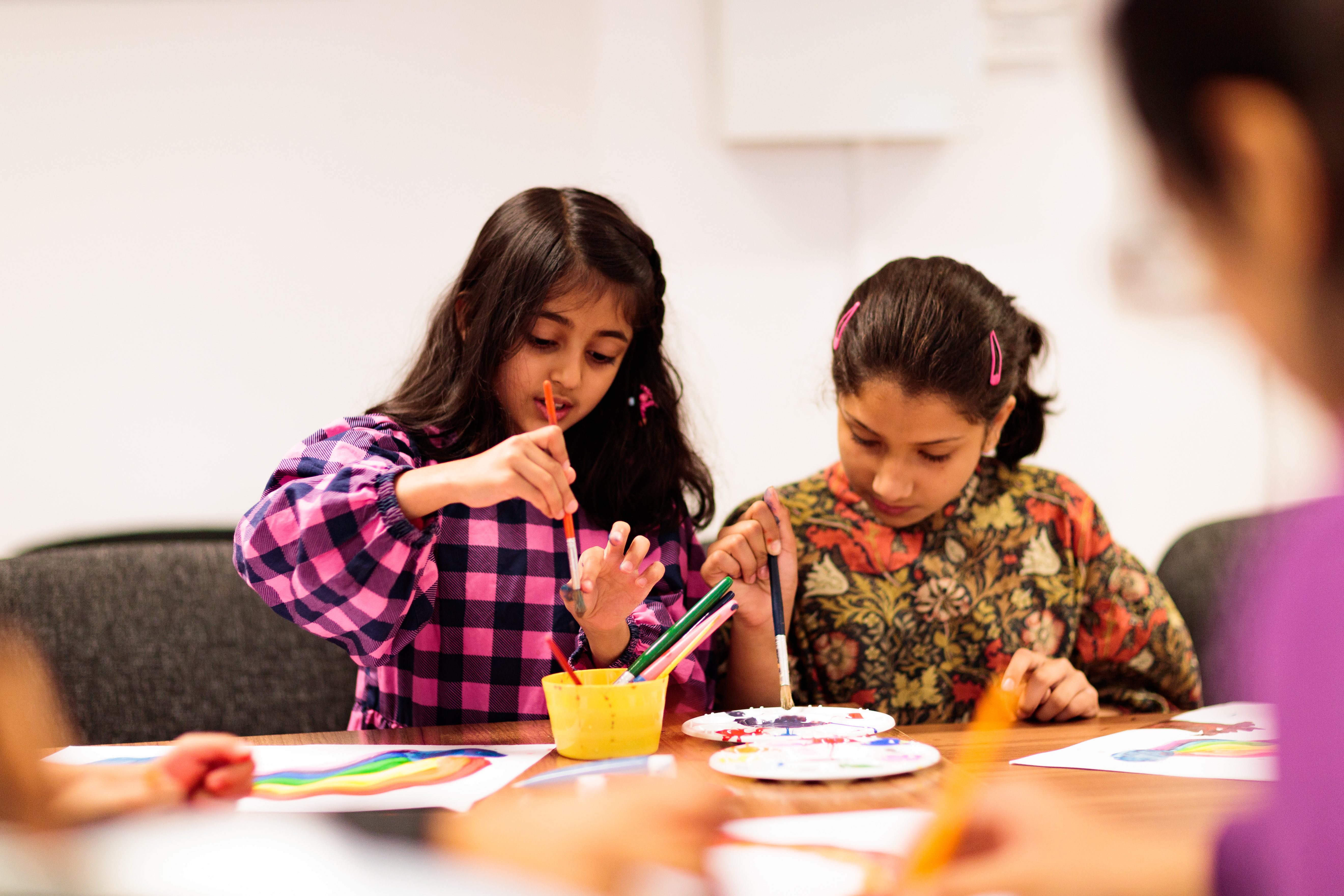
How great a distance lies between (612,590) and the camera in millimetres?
978

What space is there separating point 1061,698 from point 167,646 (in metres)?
1.08

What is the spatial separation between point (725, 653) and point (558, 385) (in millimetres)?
340

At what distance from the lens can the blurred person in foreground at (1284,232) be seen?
0.33 m

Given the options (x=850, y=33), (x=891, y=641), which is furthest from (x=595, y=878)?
(x=850, y=33)

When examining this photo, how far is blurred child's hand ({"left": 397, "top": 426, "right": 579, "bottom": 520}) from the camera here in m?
0.88

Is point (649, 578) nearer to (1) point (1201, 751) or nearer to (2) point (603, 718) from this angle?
(2) point (603, 718)

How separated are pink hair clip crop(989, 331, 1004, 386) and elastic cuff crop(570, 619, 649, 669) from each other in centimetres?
47

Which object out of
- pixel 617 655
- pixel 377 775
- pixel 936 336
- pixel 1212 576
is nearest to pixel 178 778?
pixel 377 775

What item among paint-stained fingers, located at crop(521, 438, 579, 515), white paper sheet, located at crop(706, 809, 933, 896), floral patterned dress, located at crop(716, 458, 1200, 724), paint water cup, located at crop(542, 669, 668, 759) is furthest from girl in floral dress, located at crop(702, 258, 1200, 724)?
white paper sheet, located at crop(706, 809, 933, 896)

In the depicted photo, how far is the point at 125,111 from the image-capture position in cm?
158

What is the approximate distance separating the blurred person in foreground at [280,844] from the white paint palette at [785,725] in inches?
12.3

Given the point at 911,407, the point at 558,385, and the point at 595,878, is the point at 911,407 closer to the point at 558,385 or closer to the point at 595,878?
the point at 558,385

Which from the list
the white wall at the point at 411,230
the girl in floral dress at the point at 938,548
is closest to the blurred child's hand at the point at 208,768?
the girl in floral dress at the point at 938,548

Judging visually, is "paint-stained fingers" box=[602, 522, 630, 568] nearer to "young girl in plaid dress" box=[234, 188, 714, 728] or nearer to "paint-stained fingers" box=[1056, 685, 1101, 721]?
"young girl in plaid dress" box=[234, 188, 714, 728]
